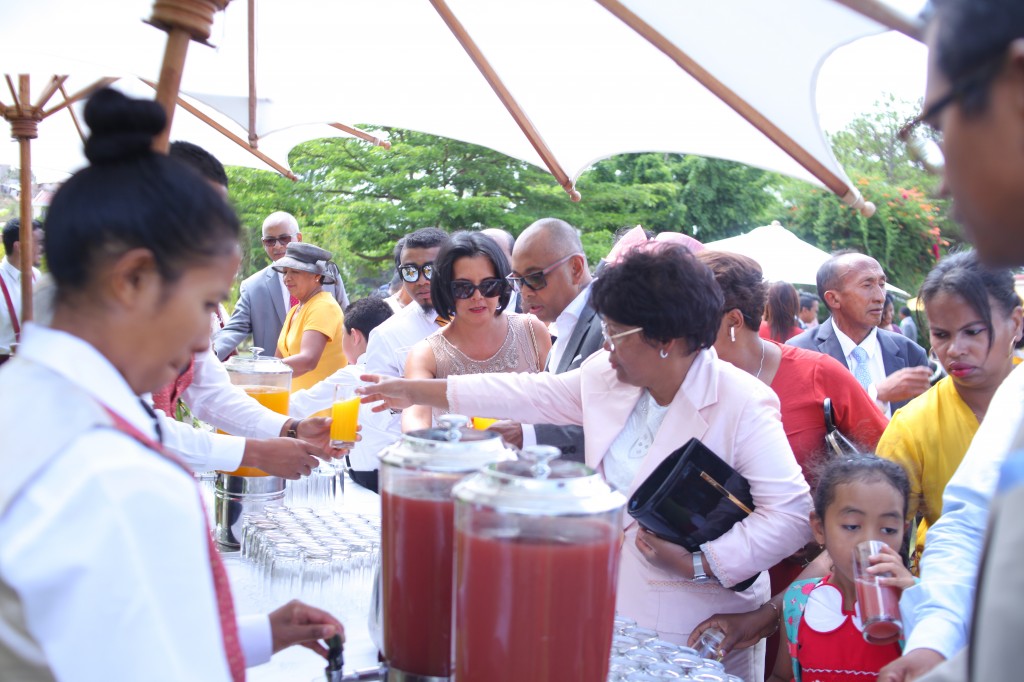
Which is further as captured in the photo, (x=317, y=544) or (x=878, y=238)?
(x=878, y=238)

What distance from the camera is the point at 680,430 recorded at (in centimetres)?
248

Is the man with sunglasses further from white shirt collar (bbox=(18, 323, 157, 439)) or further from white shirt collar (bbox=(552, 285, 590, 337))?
white shirt collar (bbox=(552, 285, 590, 337))

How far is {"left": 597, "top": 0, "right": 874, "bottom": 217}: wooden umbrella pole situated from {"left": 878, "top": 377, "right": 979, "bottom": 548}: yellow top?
2.44ft

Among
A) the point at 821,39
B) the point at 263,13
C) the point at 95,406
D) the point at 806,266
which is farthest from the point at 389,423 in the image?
the point at 806,266

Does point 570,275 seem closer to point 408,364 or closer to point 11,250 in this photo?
point 408,364

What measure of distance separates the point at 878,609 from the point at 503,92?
8.50ft

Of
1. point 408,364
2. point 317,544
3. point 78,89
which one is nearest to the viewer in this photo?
point 317,544

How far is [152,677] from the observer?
3.33ft

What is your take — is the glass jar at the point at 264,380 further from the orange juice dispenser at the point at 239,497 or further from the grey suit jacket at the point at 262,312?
the grey suit jacket at the point at 262,312

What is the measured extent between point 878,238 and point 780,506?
90.6 ft

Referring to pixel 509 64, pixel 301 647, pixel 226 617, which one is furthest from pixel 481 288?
pixel 226 617

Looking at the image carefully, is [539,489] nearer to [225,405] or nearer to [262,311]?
[225,405]

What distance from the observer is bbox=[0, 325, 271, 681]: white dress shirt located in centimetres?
100

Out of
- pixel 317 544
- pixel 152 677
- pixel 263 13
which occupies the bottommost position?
pixel 317 544
